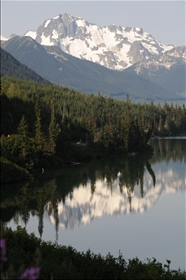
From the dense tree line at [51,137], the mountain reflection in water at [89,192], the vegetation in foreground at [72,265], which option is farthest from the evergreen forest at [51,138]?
the vegetation in foreground at [72,265]

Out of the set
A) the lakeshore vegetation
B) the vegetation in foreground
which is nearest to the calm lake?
the lakeshore vegetation

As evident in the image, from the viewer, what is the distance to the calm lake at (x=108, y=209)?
46.8m

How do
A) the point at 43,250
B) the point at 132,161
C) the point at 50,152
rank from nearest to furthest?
the point at 43,250
the point at 50,152
the point at 132,161

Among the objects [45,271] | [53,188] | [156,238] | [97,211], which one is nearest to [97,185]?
[53,188]

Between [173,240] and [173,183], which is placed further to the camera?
[173,183]

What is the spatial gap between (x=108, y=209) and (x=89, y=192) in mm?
12844

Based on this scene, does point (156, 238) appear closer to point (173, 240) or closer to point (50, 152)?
point (173, 240)

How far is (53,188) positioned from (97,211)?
48.8 feet

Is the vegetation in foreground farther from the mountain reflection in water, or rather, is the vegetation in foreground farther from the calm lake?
the mountain reflection in water

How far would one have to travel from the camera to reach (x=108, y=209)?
6712cm

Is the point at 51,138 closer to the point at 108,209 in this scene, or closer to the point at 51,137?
the point at 51,137

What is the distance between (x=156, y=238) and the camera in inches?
1932

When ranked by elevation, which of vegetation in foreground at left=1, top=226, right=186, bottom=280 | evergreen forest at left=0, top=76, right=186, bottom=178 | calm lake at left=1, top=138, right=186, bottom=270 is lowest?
calm lake at left=1, top=138, right=186, bottom=270

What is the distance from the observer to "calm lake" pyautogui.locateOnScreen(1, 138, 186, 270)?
46.8 meters
